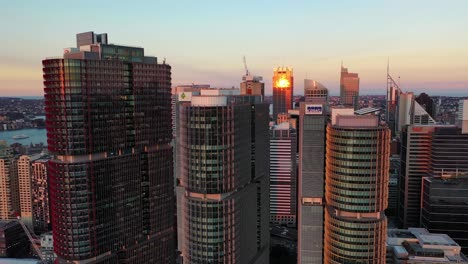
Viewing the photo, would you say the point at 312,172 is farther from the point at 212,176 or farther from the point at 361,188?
the point at 212,176

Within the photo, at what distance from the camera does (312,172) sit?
468 feet

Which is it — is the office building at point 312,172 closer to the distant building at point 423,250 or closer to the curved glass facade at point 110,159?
the distant building at point 423,250

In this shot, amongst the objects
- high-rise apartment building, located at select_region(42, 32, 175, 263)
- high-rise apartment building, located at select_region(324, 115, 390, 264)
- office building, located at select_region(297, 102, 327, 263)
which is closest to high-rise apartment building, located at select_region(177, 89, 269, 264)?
office building, located at select_region(297, 102, 327, 263)

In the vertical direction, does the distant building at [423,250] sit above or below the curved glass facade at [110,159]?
below

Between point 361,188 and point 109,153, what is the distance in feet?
315

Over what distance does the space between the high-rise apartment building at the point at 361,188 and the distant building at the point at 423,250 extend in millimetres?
40676

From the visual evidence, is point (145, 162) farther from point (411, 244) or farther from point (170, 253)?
point (411, 244)

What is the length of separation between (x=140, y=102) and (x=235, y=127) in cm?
5170

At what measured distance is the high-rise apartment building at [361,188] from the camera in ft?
416

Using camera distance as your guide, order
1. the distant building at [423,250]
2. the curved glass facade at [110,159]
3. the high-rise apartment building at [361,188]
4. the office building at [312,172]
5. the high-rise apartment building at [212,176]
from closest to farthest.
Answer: the high-rise apartment building at [212,176] < the high-rise apartment building at [361,188] < the curved glass facade at [110,159] < the office building at [312,172] < the distant building at [423,250]

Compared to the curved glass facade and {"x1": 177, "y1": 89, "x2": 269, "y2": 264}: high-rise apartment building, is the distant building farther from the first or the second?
the curved glass facade

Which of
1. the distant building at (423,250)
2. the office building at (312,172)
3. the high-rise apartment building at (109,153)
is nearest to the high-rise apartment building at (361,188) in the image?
the office building at (312,172)

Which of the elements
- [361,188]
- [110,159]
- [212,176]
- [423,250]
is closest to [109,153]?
[110,159]

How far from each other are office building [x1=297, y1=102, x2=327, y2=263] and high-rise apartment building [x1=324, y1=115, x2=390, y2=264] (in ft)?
32.9
